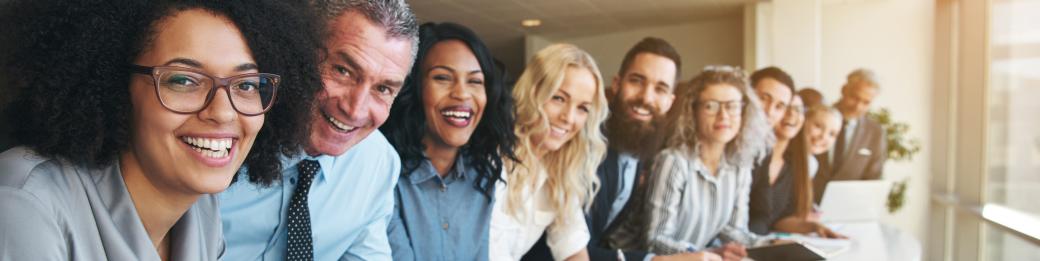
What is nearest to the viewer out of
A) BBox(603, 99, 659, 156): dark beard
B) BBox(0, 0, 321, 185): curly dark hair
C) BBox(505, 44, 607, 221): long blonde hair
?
BBox(0, 0, 321, 185): curly dark hair

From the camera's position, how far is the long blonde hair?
8.87 feet

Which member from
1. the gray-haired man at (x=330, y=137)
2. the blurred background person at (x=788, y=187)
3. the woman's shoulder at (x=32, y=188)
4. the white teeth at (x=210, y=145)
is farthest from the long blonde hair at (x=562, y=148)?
the woman's shoulder at (x=32, y=188)

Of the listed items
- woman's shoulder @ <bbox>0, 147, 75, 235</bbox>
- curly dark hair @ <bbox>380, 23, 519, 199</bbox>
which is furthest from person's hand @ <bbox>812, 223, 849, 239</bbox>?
woman's shoulder @ <bbox>0, 147, 75, 235</bbox>

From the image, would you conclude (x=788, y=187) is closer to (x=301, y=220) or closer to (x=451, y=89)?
(x=451, y=89)

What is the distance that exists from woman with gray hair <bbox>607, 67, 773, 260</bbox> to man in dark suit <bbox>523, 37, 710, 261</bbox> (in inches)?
3.2

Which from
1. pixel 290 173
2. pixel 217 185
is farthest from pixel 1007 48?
pixel 217 185

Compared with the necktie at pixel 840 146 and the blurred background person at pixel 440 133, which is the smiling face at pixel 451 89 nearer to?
the blurred background person at pixel 440 133

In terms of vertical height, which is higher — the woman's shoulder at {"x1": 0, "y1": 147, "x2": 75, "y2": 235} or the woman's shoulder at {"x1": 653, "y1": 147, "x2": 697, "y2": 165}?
the woman's shoulder at {"x1": 0, "y1": 147, "x2": 75, "y2": 235}

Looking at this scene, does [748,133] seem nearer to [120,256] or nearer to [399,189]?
[399,189]

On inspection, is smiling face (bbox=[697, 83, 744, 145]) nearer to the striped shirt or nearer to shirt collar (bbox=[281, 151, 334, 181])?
the striped shirt

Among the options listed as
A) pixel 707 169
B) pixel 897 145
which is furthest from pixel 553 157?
pixel 897 145

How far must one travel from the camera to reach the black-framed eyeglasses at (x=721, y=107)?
3.42 metres

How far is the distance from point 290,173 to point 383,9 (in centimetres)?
52

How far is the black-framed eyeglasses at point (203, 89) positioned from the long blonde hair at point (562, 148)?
1.45 metres
